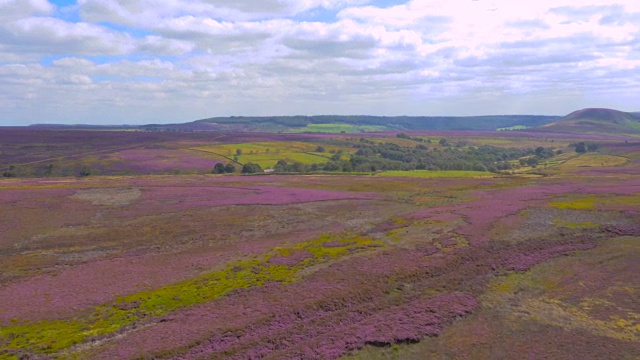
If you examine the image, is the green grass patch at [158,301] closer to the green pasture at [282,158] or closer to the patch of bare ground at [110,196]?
the patch of bare ground at [110,196]

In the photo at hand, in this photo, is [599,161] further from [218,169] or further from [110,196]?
[110,196]

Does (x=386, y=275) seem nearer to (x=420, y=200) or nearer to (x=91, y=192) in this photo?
(x=420, y=200)

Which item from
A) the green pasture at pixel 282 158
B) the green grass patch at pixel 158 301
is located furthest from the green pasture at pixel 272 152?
the green grass patch at pixel 158 301

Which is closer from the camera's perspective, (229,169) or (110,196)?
(110,196)

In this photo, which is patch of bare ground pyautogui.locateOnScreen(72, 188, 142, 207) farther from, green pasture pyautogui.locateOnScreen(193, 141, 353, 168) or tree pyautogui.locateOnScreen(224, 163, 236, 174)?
green pasture pyautogui.locateOnScreen(193, 141, 353, 168)

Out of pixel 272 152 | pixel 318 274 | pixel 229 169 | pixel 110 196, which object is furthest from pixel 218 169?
pixel 318 274

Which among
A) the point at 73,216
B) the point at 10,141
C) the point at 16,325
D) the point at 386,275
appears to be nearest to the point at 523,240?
the point at 386,275
